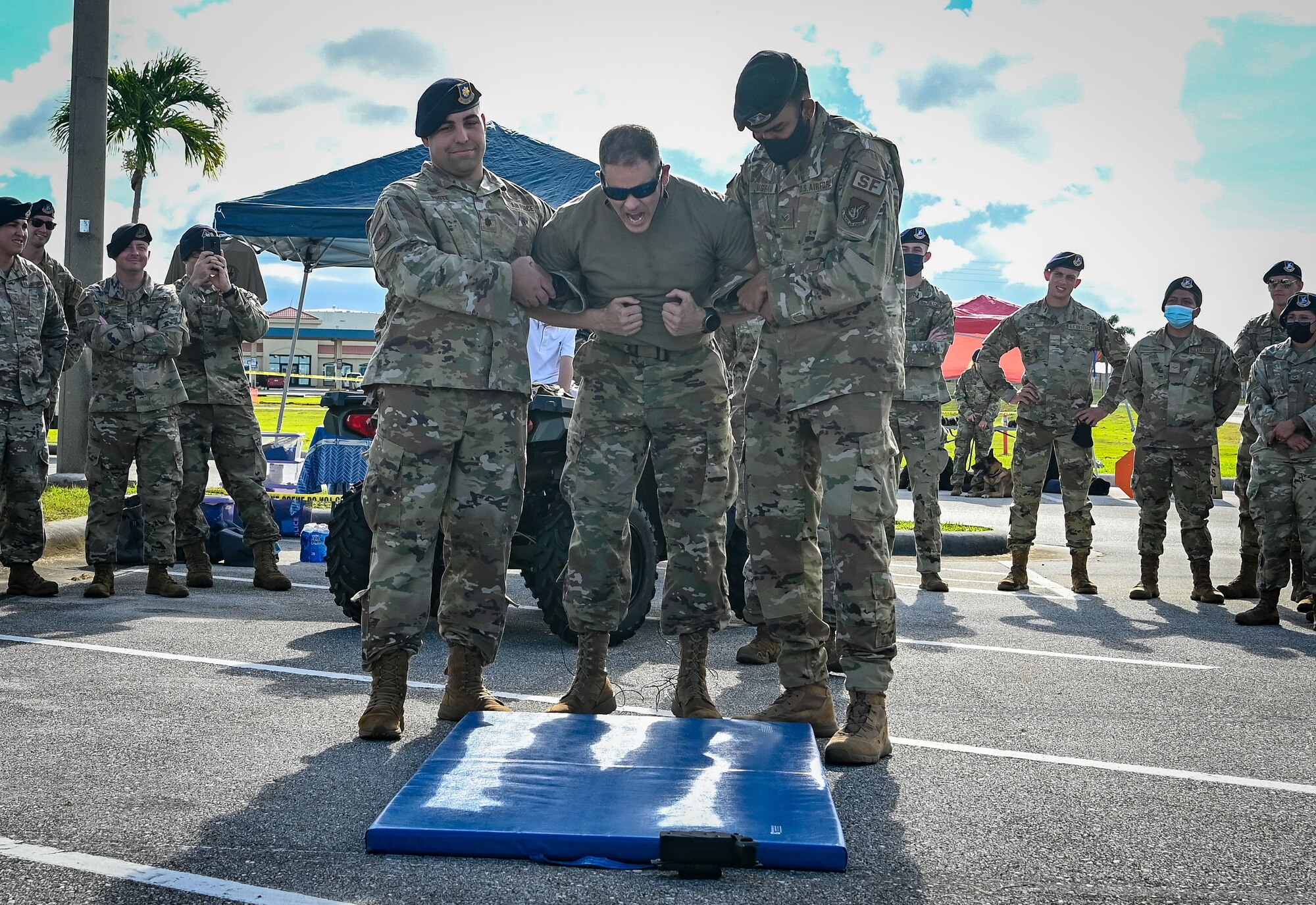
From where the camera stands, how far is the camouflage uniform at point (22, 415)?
6855mm

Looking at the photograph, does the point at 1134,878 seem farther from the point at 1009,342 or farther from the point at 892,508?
the point at 1009,342

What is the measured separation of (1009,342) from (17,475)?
6.88 meters

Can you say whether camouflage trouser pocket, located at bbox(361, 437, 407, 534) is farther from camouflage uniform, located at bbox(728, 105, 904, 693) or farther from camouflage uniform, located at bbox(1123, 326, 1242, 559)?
camouflage uniform, located at bbox(1123, 326, 1242, 559)

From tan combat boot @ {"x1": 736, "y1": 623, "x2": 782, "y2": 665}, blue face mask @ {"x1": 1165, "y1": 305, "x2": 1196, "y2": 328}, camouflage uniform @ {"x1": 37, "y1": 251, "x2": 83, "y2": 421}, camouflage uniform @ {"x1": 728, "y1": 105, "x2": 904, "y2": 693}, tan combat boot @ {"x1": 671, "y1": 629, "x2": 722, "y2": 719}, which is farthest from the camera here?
blue face mask @ {"x1": 1165, "y1": 305, "x2": 1196, "y2": 328}

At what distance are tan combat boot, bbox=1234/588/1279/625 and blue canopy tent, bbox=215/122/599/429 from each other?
7.56 m

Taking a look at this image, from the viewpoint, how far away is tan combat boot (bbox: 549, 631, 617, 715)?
4.27 m

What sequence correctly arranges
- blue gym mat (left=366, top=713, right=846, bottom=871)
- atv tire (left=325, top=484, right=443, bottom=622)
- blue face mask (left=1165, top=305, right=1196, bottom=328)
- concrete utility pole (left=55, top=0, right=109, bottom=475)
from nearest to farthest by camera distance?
blue gym mat (left=366, top=713, right=846, bottom=871), atv tire (left=325, top=484, right=443, bottom=622), blue face mask (left=1165, top=305, right=1196, bottom=328), concrete utility pole (left=55, top=0, right=109, bottom=475)

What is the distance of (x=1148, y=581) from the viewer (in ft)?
27.7

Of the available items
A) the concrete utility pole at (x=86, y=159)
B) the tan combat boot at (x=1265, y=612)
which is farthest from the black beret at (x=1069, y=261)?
the concrete utility pole at (x=86, y=159)

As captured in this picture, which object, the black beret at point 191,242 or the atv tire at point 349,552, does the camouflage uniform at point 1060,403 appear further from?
the black beret at point 191,242

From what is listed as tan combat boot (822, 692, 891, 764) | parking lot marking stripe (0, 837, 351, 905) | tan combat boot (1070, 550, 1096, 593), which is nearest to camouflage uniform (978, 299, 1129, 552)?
tan combat boot (1070, 550, 1096, 593)

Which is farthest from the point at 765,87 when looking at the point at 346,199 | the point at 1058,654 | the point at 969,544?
the point at 346,199

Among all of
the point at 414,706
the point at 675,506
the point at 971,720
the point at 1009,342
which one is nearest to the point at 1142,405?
the point at 1009,342

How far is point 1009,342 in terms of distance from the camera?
9.13 meters
